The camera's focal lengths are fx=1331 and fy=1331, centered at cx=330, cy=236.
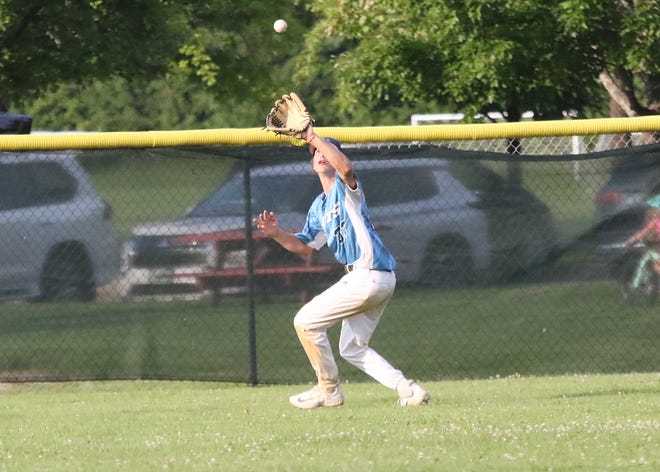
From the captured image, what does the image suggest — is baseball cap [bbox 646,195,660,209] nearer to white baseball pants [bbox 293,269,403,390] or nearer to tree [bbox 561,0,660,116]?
white baseball pants [bbox 293,269,403,390]

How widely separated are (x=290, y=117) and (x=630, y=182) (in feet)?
10.8

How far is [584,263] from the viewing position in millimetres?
9977

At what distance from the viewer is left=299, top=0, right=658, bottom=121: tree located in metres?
13.4

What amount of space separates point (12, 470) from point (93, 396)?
3.94 metres

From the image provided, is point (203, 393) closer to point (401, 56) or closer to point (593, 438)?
point (593, 438)

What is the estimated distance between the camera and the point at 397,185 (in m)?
10.0

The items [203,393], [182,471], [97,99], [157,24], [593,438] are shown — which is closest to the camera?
[182,471]

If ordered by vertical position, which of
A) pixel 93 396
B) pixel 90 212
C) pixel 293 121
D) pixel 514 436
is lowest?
pixel 93 396

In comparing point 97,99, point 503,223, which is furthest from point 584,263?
point 97,99

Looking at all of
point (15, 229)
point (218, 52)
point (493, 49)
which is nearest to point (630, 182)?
point (493, 49)

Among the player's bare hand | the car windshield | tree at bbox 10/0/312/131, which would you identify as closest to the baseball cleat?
the player's bare hand

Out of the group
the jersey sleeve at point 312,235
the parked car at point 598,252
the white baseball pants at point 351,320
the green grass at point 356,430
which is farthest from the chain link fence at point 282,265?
the white baseball pants at point 351,320

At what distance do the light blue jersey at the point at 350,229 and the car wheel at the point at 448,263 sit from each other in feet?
6.93

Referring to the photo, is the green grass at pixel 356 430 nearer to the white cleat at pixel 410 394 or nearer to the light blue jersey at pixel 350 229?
the white cleat at pixel 410 394
